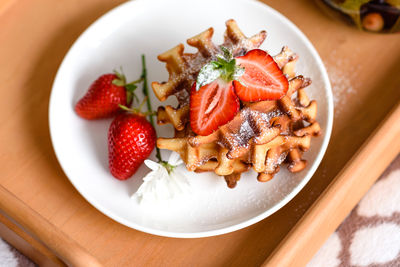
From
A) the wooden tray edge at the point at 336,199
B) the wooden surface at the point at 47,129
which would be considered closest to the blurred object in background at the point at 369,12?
the wooden surface at the point at 47,129

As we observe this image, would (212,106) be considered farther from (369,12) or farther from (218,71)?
(369,12)

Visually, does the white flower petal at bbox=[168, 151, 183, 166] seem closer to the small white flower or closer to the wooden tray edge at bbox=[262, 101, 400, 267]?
the small white flower

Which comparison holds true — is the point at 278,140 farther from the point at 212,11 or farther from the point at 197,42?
the point at 212,11

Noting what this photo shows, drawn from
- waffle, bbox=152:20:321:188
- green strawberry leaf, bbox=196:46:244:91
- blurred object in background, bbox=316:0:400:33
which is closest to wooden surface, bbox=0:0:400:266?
blurred object in background, bbox=316:0:400:33

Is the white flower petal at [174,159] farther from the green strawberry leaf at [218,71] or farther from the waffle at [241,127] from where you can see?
the green strawberry leaf at [218,71]

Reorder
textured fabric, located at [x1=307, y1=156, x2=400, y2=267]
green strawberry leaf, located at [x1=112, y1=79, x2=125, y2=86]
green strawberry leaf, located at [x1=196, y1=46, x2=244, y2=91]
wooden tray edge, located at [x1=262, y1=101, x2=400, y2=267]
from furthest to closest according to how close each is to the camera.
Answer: textured fabric, located at [x1=307, y1=156, x2=400, y2=267] → green strawberry leaf, located at [x1=112, y1=79, x2=125, y2=86] → wooden tray edge, located at [x1=262, y1=101, x2=400, y2=267] → green strawberry leaf, located at [x1=196, y1=46, x2=244, y2=91]

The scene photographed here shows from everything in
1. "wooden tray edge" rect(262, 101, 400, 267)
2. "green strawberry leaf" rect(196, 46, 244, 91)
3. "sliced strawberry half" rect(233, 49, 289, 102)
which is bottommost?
"wooden tray edge" rect(262, 101, 400, 267)

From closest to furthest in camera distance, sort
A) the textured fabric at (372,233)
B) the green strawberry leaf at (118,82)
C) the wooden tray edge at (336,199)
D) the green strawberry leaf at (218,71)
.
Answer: the green strawberry leaf at (218,71)
the wooden tray edge at (336,199)
the green strawberry leaf at (118,82)
the textured fabric at (372,233)
